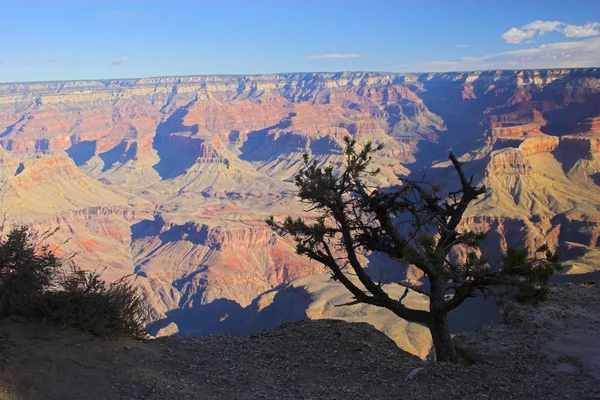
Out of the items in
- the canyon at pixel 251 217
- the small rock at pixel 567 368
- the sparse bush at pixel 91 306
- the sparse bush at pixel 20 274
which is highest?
the sparse bush at pixel 20 274

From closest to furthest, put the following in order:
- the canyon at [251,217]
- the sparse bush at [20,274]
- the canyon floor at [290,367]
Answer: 1. the canyon floor at [290,367]
2. the sparse bush at [20,274]
3. the canyon at [251,217]

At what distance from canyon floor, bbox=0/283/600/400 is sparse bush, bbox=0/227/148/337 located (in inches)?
11.8

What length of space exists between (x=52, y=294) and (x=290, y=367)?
5187 mm

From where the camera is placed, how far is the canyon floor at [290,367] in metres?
8.97

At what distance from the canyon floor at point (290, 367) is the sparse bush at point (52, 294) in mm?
300

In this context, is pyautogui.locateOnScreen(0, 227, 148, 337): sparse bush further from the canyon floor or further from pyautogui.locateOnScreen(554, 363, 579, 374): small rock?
pyautogui.locateOnScreen(554, 363, 579, 374): small rock

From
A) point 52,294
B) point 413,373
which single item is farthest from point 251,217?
point 413,373

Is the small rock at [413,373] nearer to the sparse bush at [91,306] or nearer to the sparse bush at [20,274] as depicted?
the sparse bush at [91,306]

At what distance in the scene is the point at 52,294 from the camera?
1024 cm

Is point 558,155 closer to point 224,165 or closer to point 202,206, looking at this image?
point 202,206

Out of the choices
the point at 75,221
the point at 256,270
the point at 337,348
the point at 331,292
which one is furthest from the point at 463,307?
the point at 75,221

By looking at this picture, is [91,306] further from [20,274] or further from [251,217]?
[251,217]

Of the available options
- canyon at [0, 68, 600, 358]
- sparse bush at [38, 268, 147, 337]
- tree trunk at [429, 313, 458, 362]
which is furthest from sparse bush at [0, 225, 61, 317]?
canyon at [0, 68, 600, 358]

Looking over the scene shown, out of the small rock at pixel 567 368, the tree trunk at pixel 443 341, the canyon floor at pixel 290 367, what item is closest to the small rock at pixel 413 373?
the canyon floor at pixel 290 367
